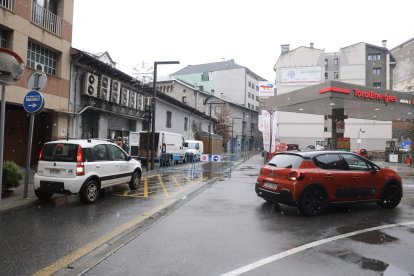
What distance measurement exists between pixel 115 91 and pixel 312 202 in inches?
633

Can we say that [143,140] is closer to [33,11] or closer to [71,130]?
[71,130]

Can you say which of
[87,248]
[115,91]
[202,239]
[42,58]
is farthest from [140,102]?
[87,248]

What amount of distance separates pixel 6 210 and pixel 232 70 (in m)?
66.0

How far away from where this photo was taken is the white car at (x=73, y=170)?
8.19 metres

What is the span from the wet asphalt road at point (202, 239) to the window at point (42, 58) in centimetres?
888

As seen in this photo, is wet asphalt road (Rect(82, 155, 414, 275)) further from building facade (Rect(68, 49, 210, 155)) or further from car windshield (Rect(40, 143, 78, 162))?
building facade (Rect(68, 49, 210, 155))

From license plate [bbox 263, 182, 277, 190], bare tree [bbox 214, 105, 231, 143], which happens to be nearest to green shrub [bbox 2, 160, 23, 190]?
license plate [bbox 263, 182, 277, 190]

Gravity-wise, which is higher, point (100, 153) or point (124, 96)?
point (124, 96)

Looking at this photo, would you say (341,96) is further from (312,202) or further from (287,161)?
(312,202)

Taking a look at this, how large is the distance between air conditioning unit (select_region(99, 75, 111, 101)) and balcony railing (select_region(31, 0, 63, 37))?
364 centimetres

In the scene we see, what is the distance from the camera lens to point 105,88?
64.5 feet

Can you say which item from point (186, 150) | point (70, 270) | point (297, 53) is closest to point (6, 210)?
point (70, 270)

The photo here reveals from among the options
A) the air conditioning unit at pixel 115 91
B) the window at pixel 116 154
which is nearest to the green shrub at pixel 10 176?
the window at pixel 116 154

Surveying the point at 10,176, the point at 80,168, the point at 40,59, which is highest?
the point at 40,59
